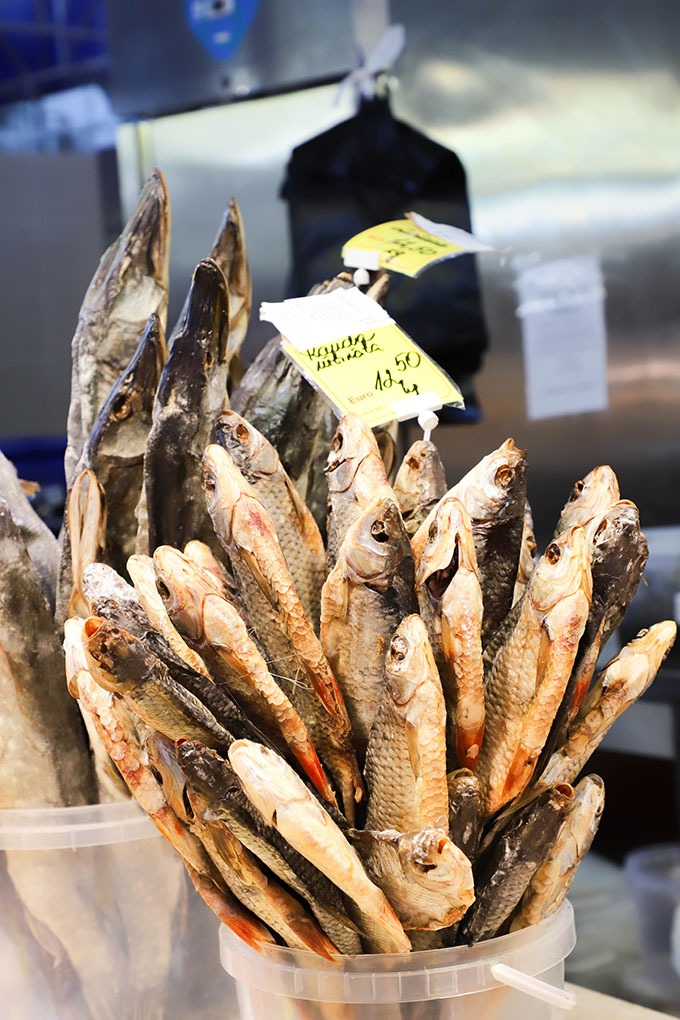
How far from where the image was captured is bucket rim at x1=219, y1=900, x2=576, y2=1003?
0.53 meters

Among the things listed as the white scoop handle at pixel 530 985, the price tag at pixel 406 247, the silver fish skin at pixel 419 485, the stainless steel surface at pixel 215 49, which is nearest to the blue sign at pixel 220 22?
the stainless steel surface at pixel 215 49

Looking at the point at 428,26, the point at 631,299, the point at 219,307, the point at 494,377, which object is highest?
the point at 428,26

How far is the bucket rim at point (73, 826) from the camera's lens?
2.29 ft

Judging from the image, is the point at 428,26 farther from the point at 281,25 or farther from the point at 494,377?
the point at 494,377

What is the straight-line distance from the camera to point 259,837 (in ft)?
1.73

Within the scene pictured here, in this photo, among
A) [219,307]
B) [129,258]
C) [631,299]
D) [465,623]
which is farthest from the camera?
[631,299]

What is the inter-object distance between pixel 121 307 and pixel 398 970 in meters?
0.49

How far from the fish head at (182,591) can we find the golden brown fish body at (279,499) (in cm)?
9

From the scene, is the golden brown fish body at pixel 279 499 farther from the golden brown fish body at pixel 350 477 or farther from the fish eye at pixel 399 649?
the fish eye at pixel 399 649

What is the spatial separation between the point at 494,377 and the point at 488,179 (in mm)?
477

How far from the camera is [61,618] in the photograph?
0.76 m

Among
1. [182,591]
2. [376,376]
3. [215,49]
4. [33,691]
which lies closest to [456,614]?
[182,591]

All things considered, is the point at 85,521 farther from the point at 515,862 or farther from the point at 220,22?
the point at 220,22

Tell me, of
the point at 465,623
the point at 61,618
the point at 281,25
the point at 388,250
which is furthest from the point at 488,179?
the point at 465,623
